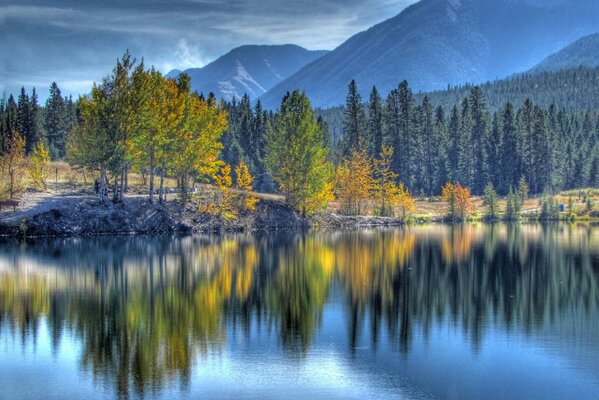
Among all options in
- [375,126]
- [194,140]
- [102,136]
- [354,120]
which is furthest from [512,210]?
[102,136]

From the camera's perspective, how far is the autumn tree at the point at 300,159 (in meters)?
97.4

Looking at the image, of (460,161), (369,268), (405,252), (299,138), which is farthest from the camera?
(460,161)

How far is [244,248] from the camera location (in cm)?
6397

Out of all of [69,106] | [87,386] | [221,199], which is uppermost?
[69,106]

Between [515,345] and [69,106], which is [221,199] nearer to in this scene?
[515,345]

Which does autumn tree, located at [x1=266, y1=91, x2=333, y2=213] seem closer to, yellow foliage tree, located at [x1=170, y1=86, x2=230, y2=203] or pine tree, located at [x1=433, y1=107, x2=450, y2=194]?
yellow foliage tree, located at [x1=170, y1=86, x2=230, y2=203]

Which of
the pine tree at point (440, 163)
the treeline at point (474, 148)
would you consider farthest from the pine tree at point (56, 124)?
the pine tree at point (440, 163)

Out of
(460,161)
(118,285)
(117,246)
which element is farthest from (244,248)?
(460,161)

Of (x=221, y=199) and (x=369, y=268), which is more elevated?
(x=221, y=199)

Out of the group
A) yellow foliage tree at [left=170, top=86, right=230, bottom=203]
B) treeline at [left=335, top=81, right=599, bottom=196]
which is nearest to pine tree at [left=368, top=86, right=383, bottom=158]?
treeline at [left=335, top=81, right=599, bottom=196]

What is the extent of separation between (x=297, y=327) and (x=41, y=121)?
148 m

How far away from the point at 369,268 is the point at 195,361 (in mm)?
26746

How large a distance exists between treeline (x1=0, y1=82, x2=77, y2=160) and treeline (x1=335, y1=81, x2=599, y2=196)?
67425 millimetres

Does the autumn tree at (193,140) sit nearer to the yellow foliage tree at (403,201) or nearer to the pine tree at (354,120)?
the yellow foliage tree at (403,201)
